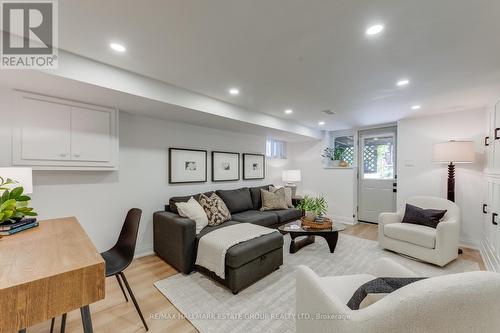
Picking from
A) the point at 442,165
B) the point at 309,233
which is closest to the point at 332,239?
the point at 309,233

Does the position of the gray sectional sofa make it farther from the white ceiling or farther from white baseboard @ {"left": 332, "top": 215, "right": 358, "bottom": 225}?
white baseboard @ {"left": 332, "top": 215, "right": 358, "bottom": 225}

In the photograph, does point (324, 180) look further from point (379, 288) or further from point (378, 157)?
point (379, 288)

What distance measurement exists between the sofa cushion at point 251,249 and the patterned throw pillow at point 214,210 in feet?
2.82

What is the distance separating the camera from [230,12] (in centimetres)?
143

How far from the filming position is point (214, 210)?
3.20m

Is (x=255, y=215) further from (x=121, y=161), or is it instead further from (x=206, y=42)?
(x=206, y=42)

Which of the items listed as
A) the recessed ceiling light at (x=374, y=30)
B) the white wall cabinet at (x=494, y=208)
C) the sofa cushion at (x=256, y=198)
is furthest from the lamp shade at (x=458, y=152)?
the sofa cushion at (x=256, y=198)

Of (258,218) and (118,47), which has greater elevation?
(118,47)

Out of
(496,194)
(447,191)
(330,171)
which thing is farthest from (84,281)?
(330,171)

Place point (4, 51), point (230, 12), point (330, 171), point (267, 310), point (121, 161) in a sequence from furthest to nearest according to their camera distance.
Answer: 1. point (330, 171)
2. point (121, 161)
3. point (267, 310)
4. point (4, 51)
5. point (230, 12)

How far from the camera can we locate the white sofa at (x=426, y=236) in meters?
2.71

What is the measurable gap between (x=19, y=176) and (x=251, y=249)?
220cm

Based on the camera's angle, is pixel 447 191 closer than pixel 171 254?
No

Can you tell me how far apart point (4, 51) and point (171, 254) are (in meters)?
2.51
